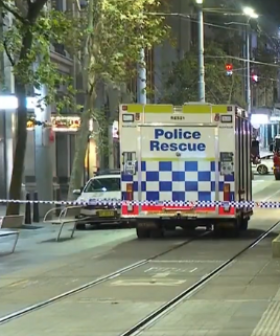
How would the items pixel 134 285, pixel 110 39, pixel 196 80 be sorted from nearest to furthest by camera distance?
pixel 134 285 < pixel 110 39 < pixel 196 80

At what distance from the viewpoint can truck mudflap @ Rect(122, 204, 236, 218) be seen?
18.6 metres

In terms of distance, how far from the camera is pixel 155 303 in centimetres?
1014

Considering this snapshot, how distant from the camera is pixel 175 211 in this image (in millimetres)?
18719

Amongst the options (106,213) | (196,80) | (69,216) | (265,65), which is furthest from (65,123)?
(265,65)

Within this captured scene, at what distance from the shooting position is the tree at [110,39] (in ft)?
79.1

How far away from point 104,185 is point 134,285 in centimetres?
1272

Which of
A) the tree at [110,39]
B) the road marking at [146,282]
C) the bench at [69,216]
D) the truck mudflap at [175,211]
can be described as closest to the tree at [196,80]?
the tree at [110,39]

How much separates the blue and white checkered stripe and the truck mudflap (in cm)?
22

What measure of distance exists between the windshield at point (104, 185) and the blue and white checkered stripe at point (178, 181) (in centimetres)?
520

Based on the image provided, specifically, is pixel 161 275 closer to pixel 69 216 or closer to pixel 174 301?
pixel 174 301

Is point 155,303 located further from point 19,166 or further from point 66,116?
point 66,116

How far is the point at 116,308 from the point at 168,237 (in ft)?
32.9

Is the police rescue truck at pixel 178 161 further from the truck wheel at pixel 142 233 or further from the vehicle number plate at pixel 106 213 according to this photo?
the vehicle number plate at pixel 106 213

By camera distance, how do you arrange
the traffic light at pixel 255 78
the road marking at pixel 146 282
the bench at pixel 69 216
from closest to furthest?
the road marking at pixel 146 282 < the bench at pixel 69 216 < the traffic light at pixel 255 78
